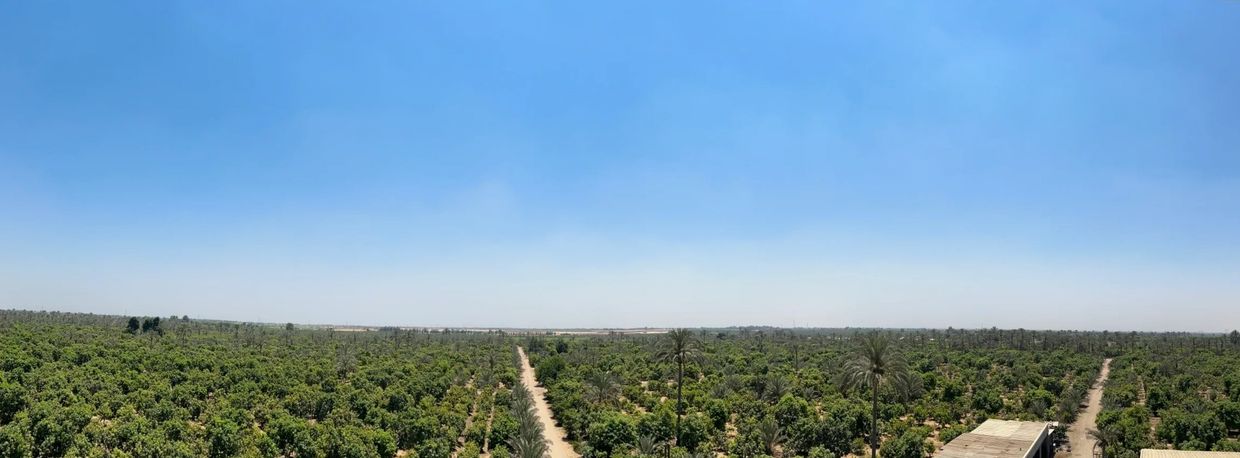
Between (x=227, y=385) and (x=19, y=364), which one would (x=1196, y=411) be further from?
(x=19, y=364)

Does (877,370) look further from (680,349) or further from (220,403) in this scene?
(220,403)

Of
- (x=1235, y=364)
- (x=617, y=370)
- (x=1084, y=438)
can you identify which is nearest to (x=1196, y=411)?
(x=1084, y=438)

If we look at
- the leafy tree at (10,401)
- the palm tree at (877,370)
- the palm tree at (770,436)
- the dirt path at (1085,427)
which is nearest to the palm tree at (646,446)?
the palm tree at (770,436)

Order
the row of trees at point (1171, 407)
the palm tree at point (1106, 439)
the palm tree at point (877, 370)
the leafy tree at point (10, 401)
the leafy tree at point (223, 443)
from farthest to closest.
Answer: the palm tree at point (1106, 439), the row of trees at point (1171, 407), the leafy tree at point (10, 401), the leafy tree at point (223, 443), the palm tree at point (877, 370)

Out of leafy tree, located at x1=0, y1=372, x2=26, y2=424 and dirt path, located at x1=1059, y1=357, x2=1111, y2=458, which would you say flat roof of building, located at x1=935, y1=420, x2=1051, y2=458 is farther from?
leafy tree, located at x1=0, y1=372, x2=26, y2=424

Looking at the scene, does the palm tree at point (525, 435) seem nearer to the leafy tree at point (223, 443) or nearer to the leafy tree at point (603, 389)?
the leafy tree at point (603, 389)

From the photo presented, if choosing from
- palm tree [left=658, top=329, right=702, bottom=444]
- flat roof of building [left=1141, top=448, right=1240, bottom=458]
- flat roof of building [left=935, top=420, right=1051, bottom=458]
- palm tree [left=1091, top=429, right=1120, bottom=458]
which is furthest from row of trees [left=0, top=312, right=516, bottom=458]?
palm tree [left=1091, top=429, right=1120, bottom=458]
